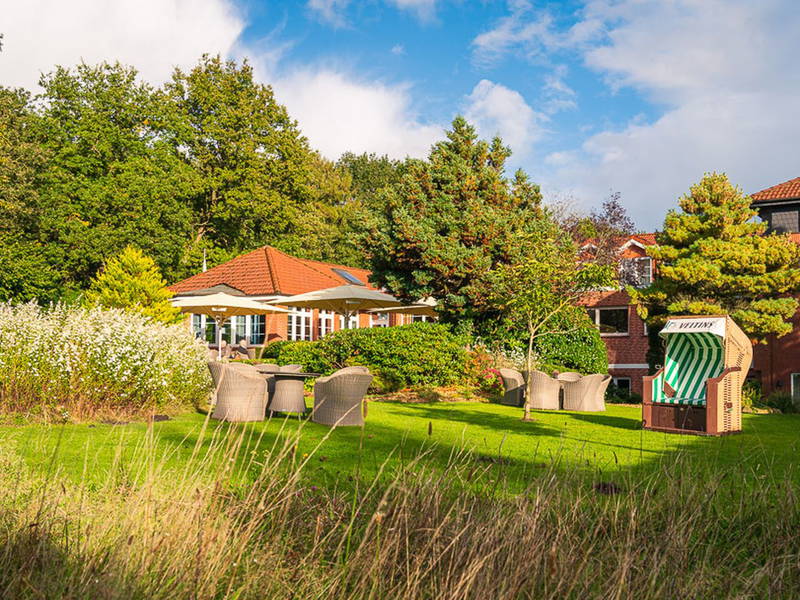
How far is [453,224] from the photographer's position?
20406mm

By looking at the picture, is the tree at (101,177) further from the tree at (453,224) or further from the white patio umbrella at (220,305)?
the tree at (453,224)

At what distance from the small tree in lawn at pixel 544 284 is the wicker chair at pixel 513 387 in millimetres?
404

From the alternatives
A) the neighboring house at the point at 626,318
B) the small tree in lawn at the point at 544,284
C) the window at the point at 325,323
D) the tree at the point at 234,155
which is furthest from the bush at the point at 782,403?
the tree at the point at 234,155

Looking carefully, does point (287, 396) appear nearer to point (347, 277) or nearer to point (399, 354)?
point (399, 354)

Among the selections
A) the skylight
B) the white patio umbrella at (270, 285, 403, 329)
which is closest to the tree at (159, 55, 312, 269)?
the skylight

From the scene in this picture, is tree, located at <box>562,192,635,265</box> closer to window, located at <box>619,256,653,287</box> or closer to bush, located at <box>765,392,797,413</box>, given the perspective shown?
window, located at <box>619,256,653,287</box>

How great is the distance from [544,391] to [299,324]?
18094mm

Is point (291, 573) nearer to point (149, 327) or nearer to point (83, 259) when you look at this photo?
point (149, 327)

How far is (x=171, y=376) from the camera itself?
11.6 meters

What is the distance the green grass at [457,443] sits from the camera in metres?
6.09

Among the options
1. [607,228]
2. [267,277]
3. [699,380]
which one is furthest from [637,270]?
[699,380]

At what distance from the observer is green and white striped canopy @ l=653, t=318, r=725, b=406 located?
41.9 ft

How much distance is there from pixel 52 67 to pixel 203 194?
32.7 feet

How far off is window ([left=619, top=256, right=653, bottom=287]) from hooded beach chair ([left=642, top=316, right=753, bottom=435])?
54.9 feet
